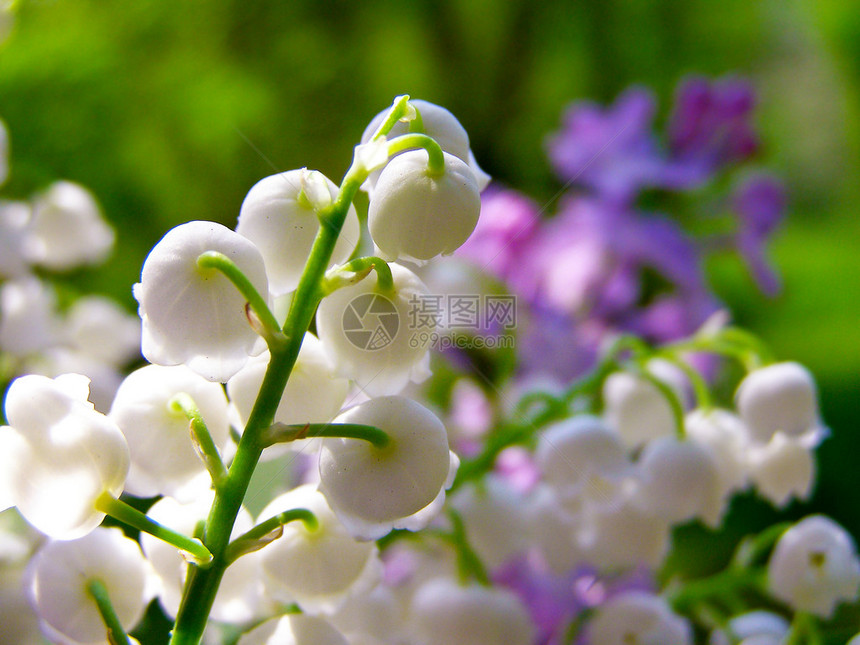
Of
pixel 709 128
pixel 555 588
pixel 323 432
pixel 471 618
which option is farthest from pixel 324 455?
pixel 709 128

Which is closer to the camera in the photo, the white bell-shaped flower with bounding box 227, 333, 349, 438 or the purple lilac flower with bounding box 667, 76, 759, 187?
the white bell-shaped flower with bounding box 227, 333, 349, 438

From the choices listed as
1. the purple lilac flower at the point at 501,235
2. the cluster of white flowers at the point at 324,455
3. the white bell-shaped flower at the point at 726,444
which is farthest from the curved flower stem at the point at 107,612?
the purple lilac flower at the point at 501,235

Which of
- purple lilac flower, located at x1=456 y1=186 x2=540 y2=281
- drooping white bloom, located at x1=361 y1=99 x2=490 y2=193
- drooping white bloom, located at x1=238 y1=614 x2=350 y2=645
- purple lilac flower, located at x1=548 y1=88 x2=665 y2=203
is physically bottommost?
drooping white bloom, located at x1=238 y1=614 x2=350 y2=645

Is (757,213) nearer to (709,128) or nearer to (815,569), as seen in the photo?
(709,128)

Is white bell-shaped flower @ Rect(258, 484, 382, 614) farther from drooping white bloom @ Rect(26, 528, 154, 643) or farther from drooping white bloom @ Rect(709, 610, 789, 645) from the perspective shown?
drooping white bloom @ Rect(709, 610, 789, 645)

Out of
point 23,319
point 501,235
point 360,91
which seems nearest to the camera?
point 23,319

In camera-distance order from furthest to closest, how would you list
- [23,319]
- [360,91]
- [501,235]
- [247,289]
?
[360,91] < [501,235] < [23,319] < [247,289]

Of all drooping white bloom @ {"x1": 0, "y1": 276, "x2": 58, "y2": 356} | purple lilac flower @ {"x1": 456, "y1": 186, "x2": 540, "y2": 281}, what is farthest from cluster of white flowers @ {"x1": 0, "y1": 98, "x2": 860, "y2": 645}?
purple lilac flower @ {"x1": 456, "y1": 186, "x2": 540, "y2": 281}
